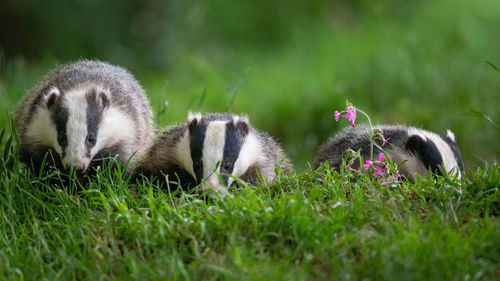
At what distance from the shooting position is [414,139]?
203 inches

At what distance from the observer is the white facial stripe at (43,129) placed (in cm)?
457

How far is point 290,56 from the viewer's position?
10.9 metres

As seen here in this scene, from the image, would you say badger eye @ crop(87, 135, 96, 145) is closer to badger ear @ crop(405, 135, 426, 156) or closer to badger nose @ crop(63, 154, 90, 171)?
badger nose @ crop(63, 154, 90, 171)

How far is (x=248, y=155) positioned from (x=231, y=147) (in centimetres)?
24

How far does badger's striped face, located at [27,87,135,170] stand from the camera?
4.41 meters

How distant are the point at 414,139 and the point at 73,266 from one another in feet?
9.77

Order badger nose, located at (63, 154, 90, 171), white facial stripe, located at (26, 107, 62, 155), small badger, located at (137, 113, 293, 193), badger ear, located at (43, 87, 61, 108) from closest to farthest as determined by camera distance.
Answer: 1. badger nose, located at (63, 154, 90, 171)
2. small badger, located at (137, 113, 293, 193)
3. white facial stripe, located at (26, 107, 62, 155)
4. badger ear, located at (43, 87, 61, 108)

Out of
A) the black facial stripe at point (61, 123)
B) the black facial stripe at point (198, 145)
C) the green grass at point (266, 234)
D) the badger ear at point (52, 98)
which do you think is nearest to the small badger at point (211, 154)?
the black facial stripe at point (198, 145)

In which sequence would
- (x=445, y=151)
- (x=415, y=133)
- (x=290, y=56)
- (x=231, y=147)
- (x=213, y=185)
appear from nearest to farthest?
1. (x=213, y=185)
2. (x=231, y=147)
3. (x=445, y=151)
4. (x=415, y=133)
5. (x=290, y=56)

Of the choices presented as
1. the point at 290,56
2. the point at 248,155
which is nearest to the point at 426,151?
the point at 248,155

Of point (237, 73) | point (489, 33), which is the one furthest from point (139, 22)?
point (489, 33)

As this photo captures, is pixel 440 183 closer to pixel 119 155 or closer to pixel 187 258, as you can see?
pixel 187 258

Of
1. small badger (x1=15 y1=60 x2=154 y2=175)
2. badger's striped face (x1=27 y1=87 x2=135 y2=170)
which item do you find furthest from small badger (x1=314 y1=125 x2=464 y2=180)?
badger's striped face (x1=27 y1=87 x2=135 y2=170)

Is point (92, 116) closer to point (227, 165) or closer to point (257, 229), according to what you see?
point (227, 165)
